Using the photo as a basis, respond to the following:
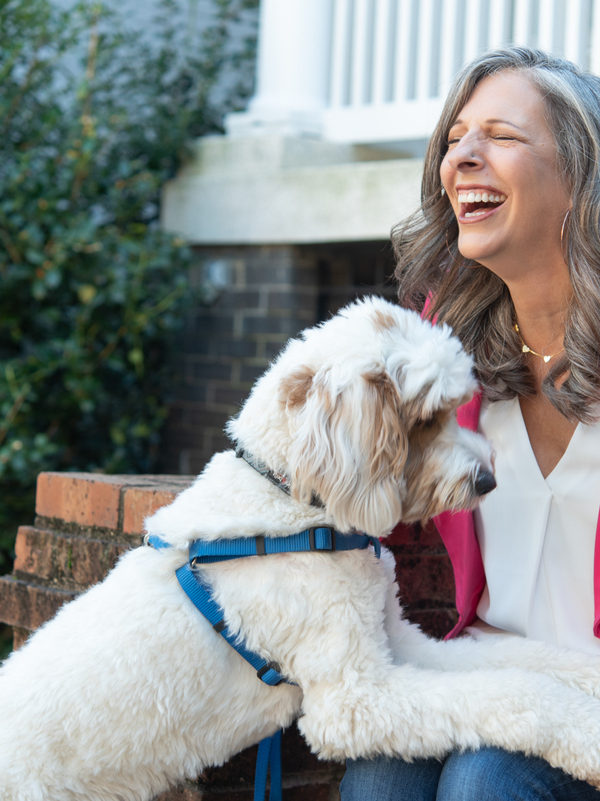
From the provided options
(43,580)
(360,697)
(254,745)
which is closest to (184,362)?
(43,580)

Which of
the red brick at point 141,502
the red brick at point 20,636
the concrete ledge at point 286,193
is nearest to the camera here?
the red brick at point 141,502

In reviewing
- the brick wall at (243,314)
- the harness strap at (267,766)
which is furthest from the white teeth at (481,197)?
the brick wall at (243,314)

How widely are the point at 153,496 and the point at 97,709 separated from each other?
2.51 feet

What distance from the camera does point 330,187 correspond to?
5.27 metres

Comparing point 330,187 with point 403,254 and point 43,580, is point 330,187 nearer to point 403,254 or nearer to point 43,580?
point 403,254

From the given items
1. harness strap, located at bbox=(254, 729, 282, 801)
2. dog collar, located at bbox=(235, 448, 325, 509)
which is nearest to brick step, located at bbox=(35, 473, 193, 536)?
dog collar, located at bbox=(235, 448, 325, 509)

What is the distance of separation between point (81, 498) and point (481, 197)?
4.78ft

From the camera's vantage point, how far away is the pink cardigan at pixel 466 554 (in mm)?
2643

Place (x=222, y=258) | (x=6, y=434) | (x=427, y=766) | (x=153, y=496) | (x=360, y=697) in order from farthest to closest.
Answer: (x=222, y=258)
(x=6, y=434)
(x=153, y=496)
(x=427, y=766)
(x=360, y=697)

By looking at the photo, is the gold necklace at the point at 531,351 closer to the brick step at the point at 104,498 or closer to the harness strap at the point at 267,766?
the brick step at the point at 104,498

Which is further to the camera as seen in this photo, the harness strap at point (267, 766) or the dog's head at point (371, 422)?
the harness strap at point (267, 766)

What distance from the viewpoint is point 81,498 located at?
311cm

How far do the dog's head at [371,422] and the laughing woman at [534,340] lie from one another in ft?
0.92

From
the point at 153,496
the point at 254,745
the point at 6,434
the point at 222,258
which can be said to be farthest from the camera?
the point at 222,258
